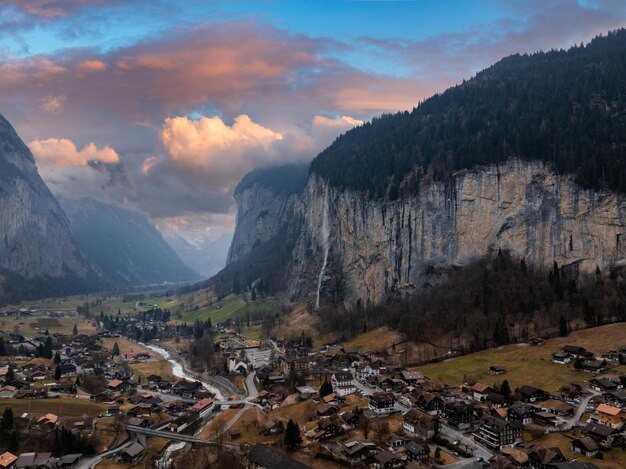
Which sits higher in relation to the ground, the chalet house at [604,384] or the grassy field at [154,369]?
the chalet house at [604,384]

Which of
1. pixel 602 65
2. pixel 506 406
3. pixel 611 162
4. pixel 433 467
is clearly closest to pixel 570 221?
pixel 611 162

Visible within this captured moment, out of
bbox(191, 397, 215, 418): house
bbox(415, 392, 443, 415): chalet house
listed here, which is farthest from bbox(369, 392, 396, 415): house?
bbox(191, 397, 215, 418): house

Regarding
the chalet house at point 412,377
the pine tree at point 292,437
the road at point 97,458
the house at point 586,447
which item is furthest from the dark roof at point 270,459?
the chalet house at point 412,377

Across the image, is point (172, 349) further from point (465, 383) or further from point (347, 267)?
point (465, 383)

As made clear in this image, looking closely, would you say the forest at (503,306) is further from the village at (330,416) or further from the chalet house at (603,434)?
the chalet house at (603,434)

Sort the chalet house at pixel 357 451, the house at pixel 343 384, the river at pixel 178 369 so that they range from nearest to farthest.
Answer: the chalet house at pixel 357 451
the house at pixel 343 384
the river at pixel 178 369

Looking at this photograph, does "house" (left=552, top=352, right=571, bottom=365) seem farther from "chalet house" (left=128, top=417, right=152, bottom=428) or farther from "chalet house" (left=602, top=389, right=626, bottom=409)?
"chalet house" (left=128, top=417, right=152, bottom=428)

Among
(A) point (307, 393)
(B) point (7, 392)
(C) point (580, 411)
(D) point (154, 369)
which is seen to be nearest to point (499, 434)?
(C) point (580, 411)
